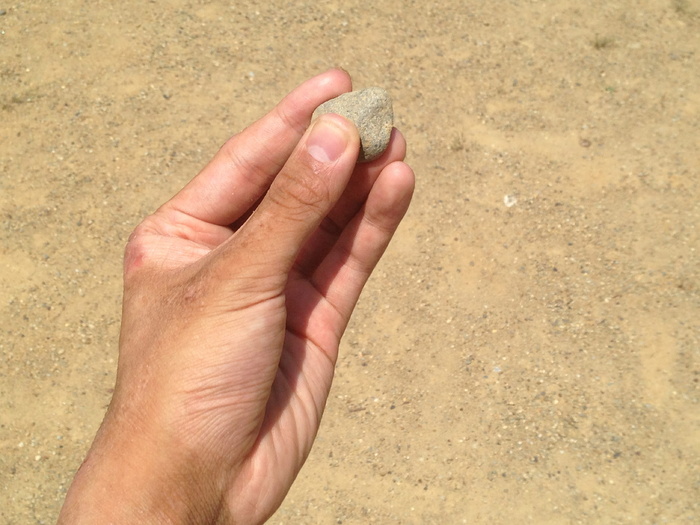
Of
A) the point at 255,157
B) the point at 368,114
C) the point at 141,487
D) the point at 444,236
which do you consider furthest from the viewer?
the point at 444,236

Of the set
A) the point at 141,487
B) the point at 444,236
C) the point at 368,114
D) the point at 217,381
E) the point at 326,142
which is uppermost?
the point at 326,142

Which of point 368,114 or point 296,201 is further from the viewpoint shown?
point 368,114

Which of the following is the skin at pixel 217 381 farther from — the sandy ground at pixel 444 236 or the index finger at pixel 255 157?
the sandy ground at pixel 444 236

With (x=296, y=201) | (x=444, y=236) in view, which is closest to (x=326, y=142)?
(x=296, y=201)

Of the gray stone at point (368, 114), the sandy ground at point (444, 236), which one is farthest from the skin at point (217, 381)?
the sandy ground at point (444, 236)

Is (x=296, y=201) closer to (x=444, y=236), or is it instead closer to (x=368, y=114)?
(x=368, y=114)

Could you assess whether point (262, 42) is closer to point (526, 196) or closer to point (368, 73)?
point (368, 73)

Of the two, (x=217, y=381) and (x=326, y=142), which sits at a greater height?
(x=326, y=142)
